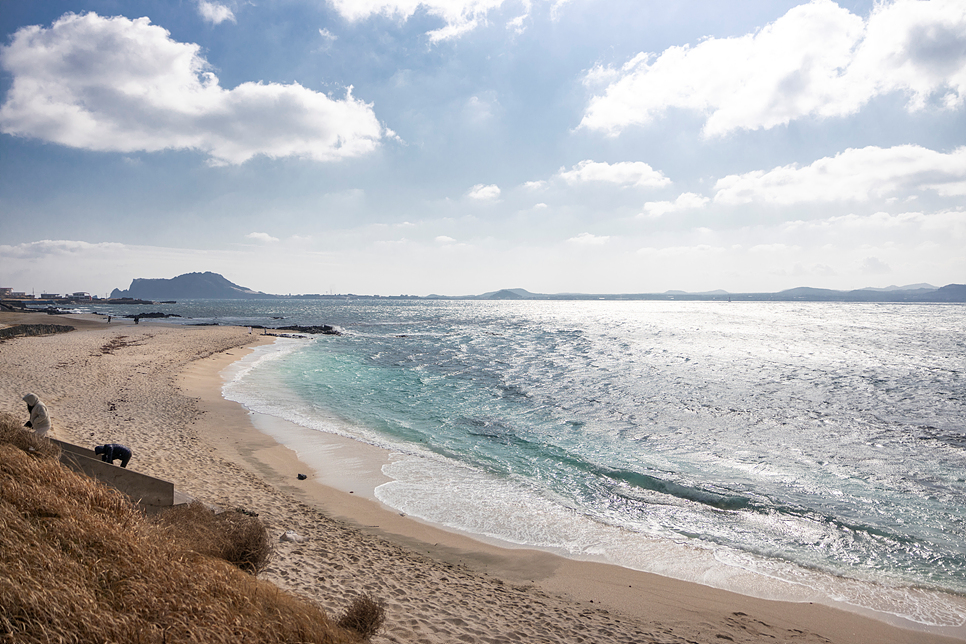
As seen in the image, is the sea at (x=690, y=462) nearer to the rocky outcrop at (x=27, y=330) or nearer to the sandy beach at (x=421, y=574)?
the sandy beach at (x=421, y=574)

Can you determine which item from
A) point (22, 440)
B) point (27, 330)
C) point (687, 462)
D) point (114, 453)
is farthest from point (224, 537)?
point (27, 330)

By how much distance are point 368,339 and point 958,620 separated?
5744 centimetres

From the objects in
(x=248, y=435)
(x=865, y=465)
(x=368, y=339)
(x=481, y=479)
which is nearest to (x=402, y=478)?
(x=481, y=479)

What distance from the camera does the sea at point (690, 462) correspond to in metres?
9.99

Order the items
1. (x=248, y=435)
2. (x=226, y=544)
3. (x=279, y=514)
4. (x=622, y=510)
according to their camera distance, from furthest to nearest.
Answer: (x=248, y=435), (x=622, y=510), (x=279, y=514), (x=226, y=544)

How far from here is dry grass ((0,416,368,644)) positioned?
3.77 metres

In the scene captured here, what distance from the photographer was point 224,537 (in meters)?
6.64

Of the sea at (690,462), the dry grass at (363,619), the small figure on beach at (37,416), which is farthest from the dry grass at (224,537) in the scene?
the sea at (690,462)

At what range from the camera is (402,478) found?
14.0 metres

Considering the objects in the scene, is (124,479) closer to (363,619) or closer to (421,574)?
(363,619)

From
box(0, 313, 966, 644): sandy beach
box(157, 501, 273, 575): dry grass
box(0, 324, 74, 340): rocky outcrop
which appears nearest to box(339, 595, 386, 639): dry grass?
box(0, 313, 966, 644): sandy beach

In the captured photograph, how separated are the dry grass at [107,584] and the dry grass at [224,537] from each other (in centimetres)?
86

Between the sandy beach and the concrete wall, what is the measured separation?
88.3 inches

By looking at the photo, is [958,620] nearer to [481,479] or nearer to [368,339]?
[481,479]
